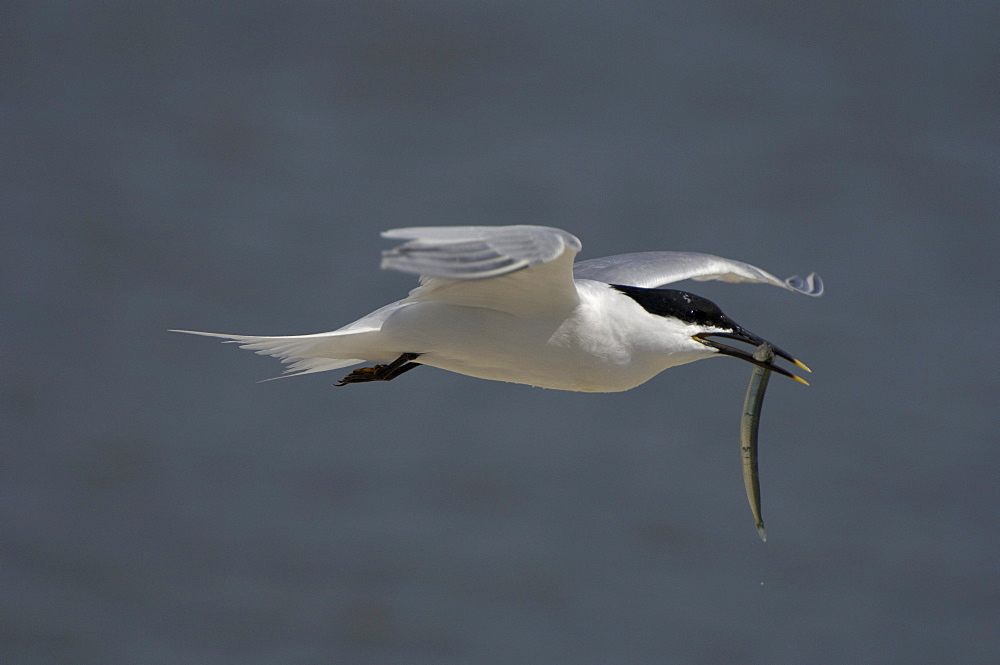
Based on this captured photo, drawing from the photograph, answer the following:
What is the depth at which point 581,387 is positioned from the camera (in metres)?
2.87

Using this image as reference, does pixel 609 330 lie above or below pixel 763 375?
above

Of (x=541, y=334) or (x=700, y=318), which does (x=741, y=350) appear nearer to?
(x=700, y=318)

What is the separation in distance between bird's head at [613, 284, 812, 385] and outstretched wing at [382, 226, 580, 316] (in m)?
0.27

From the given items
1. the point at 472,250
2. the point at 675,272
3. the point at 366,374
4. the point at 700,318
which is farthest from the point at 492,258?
the point at 675,272

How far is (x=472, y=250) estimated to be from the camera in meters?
2.18

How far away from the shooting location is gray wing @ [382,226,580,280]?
2.06 meters

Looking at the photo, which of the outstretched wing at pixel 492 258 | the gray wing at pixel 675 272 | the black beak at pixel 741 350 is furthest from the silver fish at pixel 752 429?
the outstretched wing at pixel 492 258

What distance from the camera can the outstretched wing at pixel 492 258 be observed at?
208 cm

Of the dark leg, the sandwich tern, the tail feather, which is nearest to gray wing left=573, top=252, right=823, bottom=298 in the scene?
the sandwich tern

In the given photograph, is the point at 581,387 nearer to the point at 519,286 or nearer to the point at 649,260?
the point at 519,286

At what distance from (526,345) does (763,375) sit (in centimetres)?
69

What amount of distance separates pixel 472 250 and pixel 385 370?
2.93ft

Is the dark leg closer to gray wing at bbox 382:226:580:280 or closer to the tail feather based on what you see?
the tail feather

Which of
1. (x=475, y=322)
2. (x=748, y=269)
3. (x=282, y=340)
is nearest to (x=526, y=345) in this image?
(x=475, y=322)
